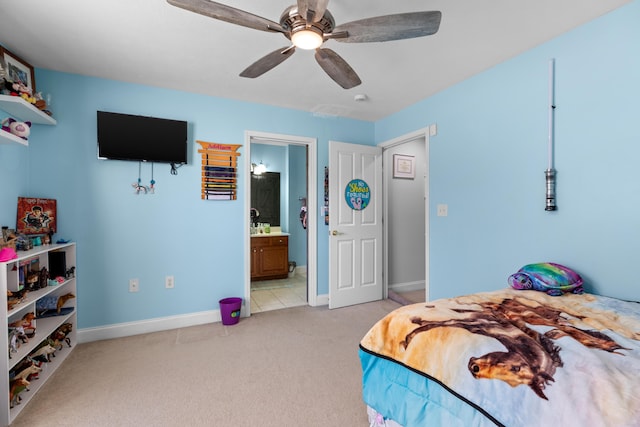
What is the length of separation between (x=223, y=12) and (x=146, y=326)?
2860 millimetres

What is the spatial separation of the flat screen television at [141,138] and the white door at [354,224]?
1688 mm

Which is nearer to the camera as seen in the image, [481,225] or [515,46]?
[515,46]

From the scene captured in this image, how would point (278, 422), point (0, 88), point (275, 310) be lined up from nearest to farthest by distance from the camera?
point (278, 422) → point (0, 88) → point (275, 310)

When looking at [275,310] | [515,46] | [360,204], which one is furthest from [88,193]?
[515,46]

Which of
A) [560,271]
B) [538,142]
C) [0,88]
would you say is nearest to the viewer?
[560,271]

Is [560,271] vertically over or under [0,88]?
under

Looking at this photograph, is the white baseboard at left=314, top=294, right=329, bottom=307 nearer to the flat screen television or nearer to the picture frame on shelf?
the flat screen television

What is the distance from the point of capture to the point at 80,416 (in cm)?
170

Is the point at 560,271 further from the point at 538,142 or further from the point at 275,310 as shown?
the point at 275,310

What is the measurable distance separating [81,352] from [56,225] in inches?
44.4

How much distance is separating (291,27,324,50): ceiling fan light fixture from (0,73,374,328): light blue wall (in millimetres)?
1858

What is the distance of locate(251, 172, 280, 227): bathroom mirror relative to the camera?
17.3 feet

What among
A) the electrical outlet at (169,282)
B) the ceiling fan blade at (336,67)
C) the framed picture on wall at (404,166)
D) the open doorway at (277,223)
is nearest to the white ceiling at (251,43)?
the ceiling fan blade at (336,67)

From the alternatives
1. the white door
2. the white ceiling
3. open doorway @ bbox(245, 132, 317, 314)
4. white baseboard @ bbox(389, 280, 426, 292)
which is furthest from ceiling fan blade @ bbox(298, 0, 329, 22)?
white baseboard @ bbox(389, 280, 426, 292)
